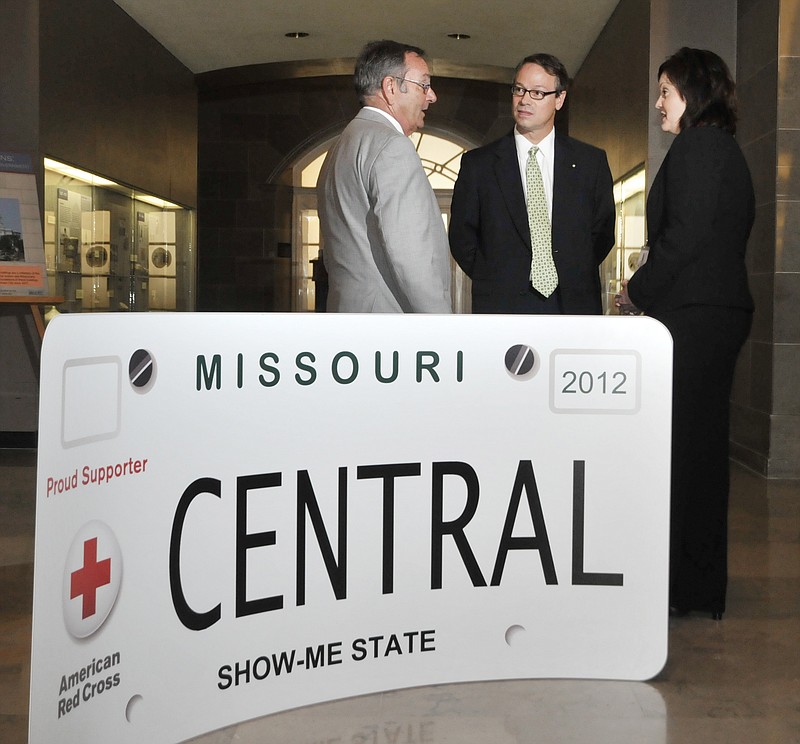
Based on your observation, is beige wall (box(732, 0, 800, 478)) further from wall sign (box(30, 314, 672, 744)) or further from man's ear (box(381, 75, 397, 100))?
wall sign (box(30, 314, 672, 744))

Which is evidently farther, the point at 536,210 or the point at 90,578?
the point at 536,210

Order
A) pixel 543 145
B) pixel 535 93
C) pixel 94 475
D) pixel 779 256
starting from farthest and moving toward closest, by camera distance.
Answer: pixel 779 256
pixel 543 145
pixel 535 93
pixel 94 475

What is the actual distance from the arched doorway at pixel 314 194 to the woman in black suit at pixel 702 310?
864 centimetres

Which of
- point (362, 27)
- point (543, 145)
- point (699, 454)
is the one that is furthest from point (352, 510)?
point (362, 27)

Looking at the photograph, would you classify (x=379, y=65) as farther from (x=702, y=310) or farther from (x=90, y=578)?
(x=90, y=578)

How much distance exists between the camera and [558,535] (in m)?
2.28

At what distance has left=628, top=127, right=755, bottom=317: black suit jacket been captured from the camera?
9.37ft

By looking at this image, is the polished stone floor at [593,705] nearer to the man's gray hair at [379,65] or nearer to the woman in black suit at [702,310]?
the woman in black suit at [702,310]

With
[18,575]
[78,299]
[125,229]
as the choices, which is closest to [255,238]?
[125,229]

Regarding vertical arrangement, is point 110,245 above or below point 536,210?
above

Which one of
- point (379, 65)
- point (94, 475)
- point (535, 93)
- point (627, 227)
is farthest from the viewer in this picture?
point (627, 227)

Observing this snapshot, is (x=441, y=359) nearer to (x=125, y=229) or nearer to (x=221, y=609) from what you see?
(x=221, y=609)

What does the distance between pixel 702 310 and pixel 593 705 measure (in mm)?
1229

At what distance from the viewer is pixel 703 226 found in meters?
2.86
